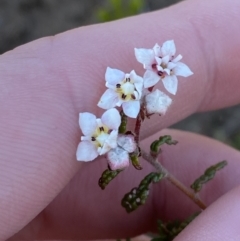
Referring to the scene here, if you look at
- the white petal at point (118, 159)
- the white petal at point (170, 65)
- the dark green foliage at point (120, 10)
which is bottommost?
the white petal at point (118, 159)

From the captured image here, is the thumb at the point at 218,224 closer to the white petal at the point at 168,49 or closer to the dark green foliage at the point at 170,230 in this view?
the dark green foliage at the point at 170,230

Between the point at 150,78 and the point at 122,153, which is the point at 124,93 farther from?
the point at 122,153

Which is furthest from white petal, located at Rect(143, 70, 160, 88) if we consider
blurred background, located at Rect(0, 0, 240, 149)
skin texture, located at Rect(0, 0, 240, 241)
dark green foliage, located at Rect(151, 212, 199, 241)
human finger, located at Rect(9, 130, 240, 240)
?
blurred background, located at Rect(0, 0, 240, 149)

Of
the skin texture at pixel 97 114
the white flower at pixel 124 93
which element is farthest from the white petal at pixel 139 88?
the skin texture at pixel 97 114

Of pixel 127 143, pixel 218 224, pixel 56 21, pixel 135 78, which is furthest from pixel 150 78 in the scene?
pixel 56 21

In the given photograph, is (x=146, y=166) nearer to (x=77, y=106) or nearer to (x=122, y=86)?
(x=77, y=106)

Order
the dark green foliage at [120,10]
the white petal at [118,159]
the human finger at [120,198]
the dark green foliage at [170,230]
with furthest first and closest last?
the dark green foliage at [120,10] → the human finger at [120,198] → the dark green foliage at [170,230] → the white petal at [118,159]

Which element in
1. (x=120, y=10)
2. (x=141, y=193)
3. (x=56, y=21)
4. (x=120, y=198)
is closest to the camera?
(x=141, y=193)

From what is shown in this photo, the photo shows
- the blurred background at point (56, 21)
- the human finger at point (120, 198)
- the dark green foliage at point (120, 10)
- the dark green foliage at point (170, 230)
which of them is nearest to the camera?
the dark green foliage at point (170, 230)
